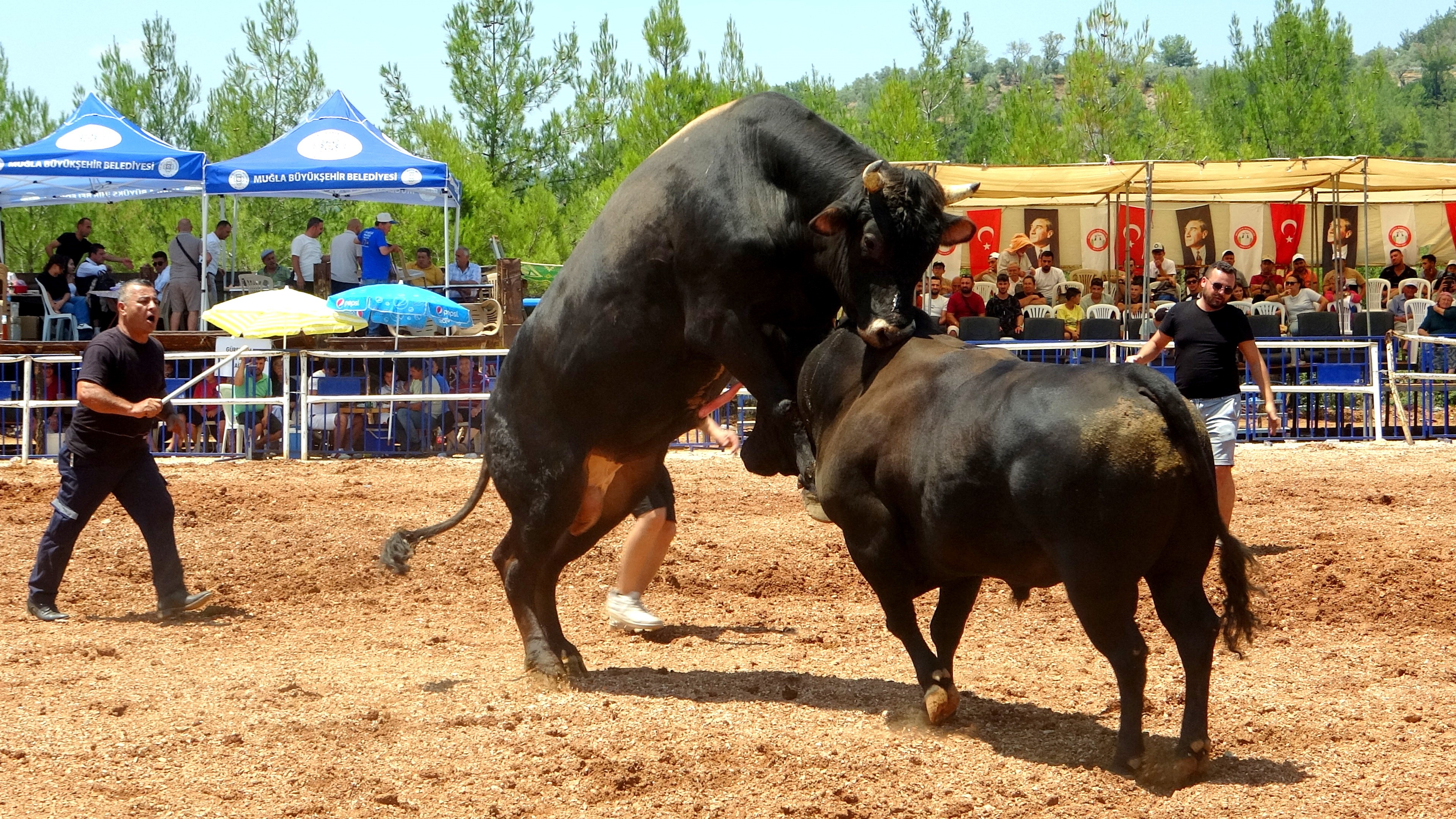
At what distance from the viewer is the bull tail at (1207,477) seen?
3984 mm

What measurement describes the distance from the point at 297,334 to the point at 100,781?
1180 centimetres

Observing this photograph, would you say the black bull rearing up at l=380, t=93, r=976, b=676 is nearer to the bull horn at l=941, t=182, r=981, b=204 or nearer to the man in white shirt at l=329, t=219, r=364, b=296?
the bull horn at l=941, t=182, r=981, b=204

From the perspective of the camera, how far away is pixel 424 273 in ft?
67.0

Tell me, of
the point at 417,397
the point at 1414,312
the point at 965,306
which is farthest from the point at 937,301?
the point at 417,397

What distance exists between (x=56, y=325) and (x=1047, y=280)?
1411 cm

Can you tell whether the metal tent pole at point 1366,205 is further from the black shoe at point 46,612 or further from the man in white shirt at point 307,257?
the man in white shirt at point 307,257

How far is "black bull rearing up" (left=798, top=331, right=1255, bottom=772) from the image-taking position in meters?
3.91

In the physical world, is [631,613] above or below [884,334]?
below

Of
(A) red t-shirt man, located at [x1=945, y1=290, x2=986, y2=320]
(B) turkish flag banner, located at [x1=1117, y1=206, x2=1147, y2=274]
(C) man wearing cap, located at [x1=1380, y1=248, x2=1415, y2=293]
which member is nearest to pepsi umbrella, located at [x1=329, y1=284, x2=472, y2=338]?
(A) red t-shirt man, located at [x1=945, y1=290, x2=986, y2=320]

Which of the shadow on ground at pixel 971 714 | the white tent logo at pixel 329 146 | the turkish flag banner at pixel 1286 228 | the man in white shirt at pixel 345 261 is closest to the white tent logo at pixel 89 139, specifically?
the white tent logo at pixel 329 146

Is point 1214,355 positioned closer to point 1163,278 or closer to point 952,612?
point 952,612

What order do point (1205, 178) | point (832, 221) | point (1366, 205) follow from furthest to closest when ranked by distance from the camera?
point (1205, 178) < point (1366, 205) < point (832, 221)

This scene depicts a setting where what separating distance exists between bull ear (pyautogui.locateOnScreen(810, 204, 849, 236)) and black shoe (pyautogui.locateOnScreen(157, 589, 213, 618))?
4.76m

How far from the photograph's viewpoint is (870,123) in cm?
3197
